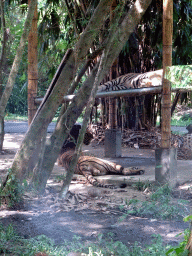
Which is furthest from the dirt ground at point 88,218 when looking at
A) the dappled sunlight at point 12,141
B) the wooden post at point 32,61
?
the dappled sunlight at point 12,141

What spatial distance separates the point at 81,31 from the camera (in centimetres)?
777

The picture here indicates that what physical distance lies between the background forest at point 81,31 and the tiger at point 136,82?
0.92m

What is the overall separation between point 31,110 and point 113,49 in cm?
215

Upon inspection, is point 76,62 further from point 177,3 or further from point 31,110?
point 177,3

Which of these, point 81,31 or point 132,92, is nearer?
point 132,92

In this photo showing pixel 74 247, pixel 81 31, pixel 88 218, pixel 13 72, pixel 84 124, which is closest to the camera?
pixel 74 247

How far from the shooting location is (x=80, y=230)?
3742 mm

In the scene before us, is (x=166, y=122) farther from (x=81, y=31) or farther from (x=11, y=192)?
(x=81, y=31)

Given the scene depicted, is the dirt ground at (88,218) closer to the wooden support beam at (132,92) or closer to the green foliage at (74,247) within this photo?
the green foliage at (74,247)

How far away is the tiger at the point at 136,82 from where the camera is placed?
7.38 m

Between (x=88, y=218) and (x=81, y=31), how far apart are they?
4791mm

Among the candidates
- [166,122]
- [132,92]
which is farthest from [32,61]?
[166,122]

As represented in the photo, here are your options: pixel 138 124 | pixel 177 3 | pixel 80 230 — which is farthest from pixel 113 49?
pixel 138 124

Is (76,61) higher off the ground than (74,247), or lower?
higher
